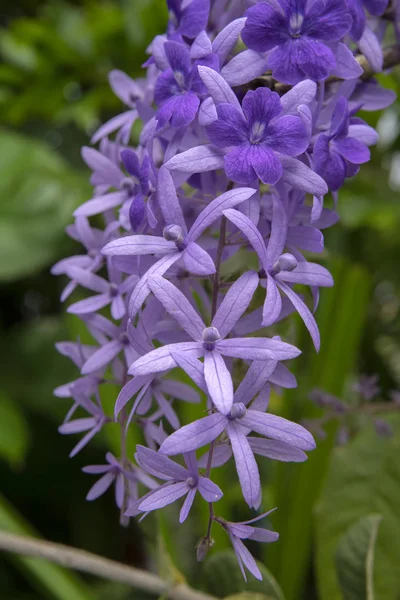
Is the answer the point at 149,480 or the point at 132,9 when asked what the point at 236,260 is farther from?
the point at 132,9

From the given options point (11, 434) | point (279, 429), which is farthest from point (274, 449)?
point (11, 434)

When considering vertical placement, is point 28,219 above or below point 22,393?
above

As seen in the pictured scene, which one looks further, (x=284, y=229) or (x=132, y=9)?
(x=132, y=9)

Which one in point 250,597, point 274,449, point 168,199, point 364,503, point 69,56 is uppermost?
point 69,56

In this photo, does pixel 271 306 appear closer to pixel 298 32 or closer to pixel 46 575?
pixel 298 32

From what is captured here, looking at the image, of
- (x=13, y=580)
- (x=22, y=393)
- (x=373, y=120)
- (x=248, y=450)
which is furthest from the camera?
(x=22, y=393)

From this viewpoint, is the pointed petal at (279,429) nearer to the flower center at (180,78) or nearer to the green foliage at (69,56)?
the flower center at (180,78)

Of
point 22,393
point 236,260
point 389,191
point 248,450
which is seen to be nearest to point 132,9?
point 389,191
